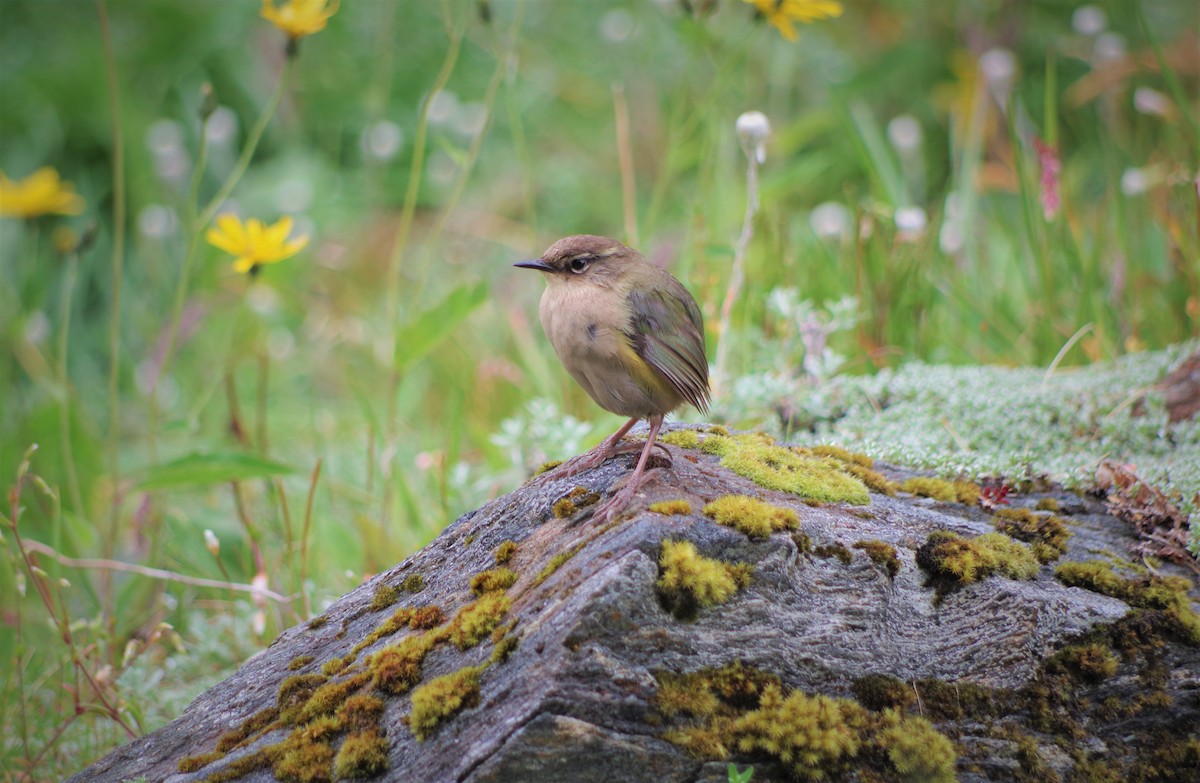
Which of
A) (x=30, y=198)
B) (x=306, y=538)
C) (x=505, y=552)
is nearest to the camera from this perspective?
(x=505, y=552)

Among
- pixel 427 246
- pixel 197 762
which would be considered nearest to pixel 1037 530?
pixel 197 762

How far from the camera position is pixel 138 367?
6898mm


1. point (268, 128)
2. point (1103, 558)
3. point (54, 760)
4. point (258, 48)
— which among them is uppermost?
point (258, 48)

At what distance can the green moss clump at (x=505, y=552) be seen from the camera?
2531mm

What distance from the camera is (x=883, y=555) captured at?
2383mm

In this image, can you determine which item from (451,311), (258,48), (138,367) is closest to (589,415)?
(451,311)

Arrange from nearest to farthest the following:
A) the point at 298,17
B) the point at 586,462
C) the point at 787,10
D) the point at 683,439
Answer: the point at 586,462 → the point at 683,439 → the point at 298,17 → the point at 787,10

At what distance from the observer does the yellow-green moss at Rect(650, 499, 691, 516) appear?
229cm

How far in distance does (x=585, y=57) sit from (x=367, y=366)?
13.8 feet

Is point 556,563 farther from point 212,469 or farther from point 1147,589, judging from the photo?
point 212,469

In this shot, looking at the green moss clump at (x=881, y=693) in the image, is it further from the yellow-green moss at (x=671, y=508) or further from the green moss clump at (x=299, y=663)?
the green moss clump at (x=299, y=663)

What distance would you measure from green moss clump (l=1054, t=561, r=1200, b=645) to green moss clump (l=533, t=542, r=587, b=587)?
1209 millimetres

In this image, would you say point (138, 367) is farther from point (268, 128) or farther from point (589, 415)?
point (589, 415)

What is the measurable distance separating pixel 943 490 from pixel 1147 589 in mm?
593
